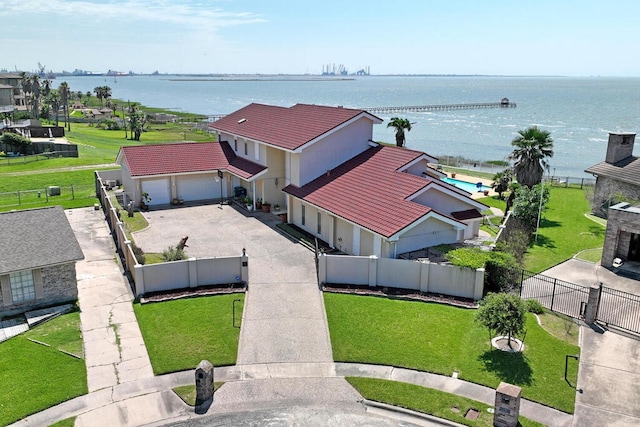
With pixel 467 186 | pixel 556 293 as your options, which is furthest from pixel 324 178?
pixel 467 186

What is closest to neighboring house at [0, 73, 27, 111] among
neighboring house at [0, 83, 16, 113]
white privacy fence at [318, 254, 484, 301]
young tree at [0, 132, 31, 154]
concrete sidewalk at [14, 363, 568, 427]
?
neighboring house at [0, 83, 16, 113]

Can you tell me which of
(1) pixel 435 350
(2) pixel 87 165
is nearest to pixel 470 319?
(1) pixel 435 350

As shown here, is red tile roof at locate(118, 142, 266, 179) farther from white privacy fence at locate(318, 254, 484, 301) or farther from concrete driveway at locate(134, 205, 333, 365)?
white privacy fence at locate(318, 254, 484, 301)

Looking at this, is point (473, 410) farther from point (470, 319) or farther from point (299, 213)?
point (299, 213)

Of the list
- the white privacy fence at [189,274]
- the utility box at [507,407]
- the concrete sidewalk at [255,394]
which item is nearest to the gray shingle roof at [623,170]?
the concrete sidewalk at [255,394]

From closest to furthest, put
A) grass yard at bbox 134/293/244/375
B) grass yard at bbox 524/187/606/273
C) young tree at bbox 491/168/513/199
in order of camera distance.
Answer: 1. grass yard at bbox 134/293/244/375
2. grass yard at bbox 524/187/606/273
3. young tree at bbox 491/168/513/199

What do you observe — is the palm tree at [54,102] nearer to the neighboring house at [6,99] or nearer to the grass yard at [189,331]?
the neighboring house at [6,99]
